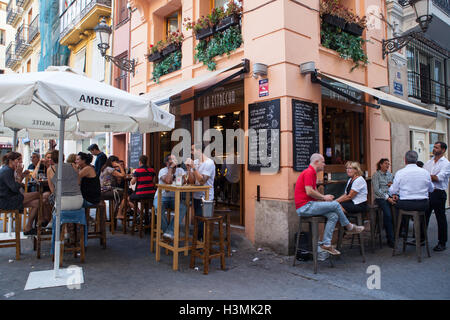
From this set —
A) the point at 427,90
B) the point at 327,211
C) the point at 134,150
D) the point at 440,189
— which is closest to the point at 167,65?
the point at 134,150

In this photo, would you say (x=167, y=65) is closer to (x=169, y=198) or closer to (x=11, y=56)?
(x=169, y=198)

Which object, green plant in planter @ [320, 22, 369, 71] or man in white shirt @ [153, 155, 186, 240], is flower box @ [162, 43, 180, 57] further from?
man in white shirt @ [153, 155, 186, 240]

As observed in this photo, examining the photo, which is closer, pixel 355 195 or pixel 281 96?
pixel 355 195

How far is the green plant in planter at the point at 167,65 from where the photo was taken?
324 inches

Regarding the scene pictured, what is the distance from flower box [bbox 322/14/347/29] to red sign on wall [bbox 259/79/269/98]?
1.92 m

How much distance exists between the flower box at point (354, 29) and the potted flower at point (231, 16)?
228cm

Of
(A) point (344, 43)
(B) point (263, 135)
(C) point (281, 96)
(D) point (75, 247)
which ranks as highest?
(A) point (344, 43)

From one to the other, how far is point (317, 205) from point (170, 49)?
582 cm

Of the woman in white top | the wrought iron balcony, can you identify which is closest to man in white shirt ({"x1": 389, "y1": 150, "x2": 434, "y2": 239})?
the woman in white top

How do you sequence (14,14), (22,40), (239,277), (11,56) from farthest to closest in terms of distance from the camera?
(14,14)
(11,56)
(22,40)
(239,277)

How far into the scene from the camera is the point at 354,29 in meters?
6.79

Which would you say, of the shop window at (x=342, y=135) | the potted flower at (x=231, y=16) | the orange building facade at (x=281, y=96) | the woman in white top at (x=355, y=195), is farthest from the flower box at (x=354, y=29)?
the woman in white top at (x=355, y=195)
